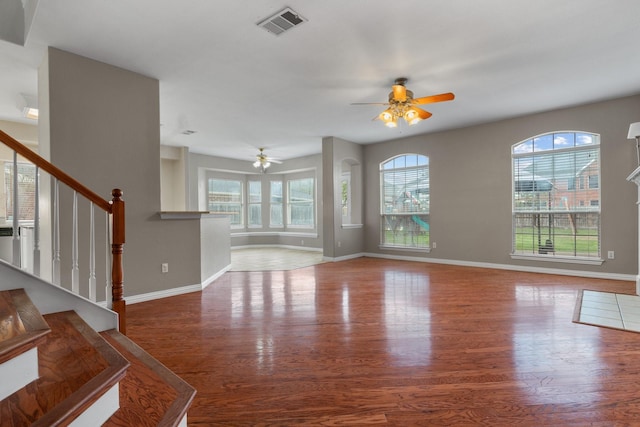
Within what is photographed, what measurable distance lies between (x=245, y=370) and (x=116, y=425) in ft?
2.94

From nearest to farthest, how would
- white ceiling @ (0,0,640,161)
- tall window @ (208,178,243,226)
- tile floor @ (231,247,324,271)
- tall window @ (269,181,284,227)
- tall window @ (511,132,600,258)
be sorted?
white ceiling @ (0,0,640,161)
tall window @ (511,132,600,258)
tile floor @ (231,247,324,271)
tall window @ (208,178,243,226)
tall window @ (269,181,284,227)

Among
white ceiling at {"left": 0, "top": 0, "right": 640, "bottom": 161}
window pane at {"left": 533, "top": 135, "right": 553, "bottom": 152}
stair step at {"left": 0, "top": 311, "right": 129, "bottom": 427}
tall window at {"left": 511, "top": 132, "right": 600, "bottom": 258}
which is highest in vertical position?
white ceiling at {"left": 0, "top": 0, "right": 640, "bottom": 161}

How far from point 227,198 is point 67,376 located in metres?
8.55

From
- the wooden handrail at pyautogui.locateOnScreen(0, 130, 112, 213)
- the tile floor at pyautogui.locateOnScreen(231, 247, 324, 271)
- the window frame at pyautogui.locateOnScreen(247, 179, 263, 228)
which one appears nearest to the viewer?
the wooden handrail at pyautogui.locateOnScreen(0, 130, 112, 213)

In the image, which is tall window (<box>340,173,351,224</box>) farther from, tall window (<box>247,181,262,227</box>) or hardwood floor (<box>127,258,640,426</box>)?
hardwood floor (<box>127,258,640,426</box>)

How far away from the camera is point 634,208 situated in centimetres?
475

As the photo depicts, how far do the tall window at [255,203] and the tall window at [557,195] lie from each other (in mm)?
7014

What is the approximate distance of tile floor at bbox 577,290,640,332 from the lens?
9.95 feet

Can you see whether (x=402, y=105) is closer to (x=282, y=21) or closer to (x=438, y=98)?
(x=438, y=98)

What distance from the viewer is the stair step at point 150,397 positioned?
141cm

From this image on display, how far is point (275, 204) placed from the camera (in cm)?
Answer: 1024

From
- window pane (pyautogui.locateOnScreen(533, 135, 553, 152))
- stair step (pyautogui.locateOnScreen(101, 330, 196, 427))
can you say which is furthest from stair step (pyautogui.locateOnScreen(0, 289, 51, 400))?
window pane (pyautogui.locateOnScreen(533, 135, 553, 152))

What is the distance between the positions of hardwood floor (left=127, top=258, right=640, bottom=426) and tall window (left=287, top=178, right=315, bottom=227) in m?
5.36

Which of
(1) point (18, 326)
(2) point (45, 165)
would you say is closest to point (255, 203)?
(2) point (45, 165)
